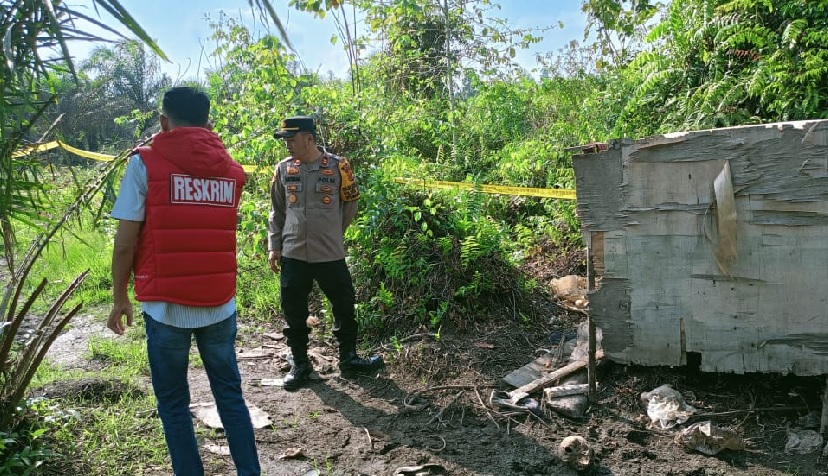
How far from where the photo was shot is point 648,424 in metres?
3.56

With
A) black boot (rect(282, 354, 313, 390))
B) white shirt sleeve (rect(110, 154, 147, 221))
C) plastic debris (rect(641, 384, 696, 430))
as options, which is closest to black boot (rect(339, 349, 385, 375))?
black boot (rect(282, 354, 313, 390))

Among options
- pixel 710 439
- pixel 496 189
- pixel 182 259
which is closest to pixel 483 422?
pixel 710 439

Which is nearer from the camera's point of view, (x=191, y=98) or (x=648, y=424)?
(x=191, y=98)

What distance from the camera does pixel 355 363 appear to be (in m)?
4.49

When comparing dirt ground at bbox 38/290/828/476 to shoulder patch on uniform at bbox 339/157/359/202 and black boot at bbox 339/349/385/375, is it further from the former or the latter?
shoulder patch on uniform at bbox 339/157/359/202

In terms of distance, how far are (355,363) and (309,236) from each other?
39.7 inches

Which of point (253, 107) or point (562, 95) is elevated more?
point (562, 95)

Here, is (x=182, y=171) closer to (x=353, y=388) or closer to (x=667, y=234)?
(x=353, y=388)

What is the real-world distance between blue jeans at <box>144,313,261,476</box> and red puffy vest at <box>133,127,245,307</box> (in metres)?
0.17

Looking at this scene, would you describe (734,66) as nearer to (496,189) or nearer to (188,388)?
(496,189)

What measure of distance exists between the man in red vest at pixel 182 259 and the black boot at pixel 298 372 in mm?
1567

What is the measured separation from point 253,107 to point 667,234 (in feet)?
13.4

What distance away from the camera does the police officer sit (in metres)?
4.25

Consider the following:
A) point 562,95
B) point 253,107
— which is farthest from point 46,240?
point 562,95
